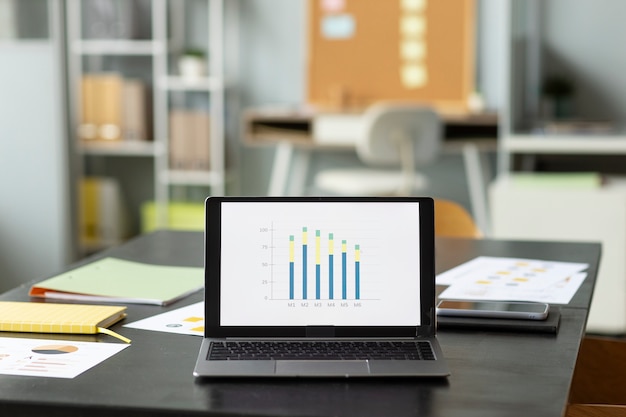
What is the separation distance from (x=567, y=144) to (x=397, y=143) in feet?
2.66

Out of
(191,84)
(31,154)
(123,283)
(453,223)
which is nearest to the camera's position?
(123,283)

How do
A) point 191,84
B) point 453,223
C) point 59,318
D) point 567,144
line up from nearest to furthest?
point 59,318
point 453,223
point 567,144
point 191,84

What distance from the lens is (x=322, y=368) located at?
1.30 metres

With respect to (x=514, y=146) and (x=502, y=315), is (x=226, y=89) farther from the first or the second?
(x=502, y=315)

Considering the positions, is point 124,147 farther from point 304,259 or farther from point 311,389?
point 311,389

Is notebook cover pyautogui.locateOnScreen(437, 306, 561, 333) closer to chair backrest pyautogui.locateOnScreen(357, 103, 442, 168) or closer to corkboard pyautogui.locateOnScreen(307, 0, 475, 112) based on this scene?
chair backrest pyautogui.locateOnScreen(357, 103, 442, 168)

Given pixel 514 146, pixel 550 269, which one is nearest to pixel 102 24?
pixel 514 146

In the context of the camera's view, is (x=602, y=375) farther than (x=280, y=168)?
No

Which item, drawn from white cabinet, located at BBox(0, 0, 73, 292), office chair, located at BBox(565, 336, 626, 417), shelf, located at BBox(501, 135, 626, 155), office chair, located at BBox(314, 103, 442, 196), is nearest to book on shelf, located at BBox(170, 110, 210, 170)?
office chair, located at BBox(314, 103, 442, 196)

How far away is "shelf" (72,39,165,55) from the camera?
5.14 metres

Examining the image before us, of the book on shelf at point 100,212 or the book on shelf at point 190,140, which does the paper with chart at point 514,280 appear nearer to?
the book on shelf at point 190,140

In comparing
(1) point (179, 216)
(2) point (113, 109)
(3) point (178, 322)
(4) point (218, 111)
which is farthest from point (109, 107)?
(3) point (178, 322)

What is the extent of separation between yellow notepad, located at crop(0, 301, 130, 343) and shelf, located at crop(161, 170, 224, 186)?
351 centimetres

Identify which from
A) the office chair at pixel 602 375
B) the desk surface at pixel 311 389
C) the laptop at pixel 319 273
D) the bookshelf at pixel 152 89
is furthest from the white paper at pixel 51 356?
the bookshelf at pixel 152 89
